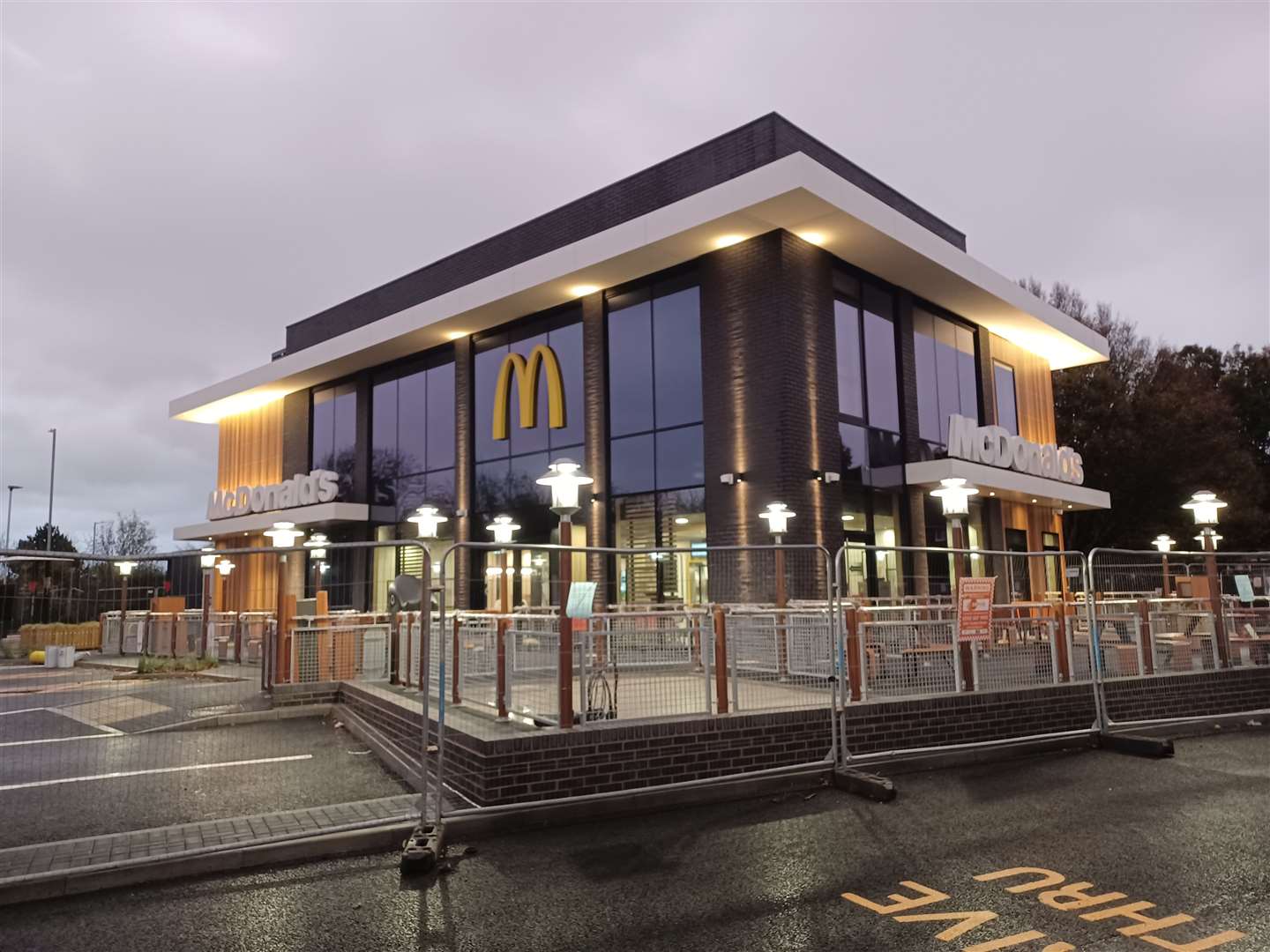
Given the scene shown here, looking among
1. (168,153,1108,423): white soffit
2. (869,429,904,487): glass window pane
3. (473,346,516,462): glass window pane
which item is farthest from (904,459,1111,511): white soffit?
(473,346,516,462): glass window pane

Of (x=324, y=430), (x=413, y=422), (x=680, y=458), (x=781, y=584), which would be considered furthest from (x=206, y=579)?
(x=324, y=430)

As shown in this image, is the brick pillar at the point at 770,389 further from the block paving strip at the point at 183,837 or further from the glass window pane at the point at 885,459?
the block paving strip at the point at 183,837

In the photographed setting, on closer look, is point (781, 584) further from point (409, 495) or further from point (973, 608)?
point (409, 495)

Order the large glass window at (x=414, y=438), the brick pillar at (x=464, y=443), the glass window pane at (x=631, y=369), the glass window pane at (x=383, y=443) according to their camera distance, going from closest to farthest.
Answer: the glass window pane at (x=631, y=369), the brick pillar at (x=464, y=443), the large glass window at (x=414, y=438), the glass window pane at (x=383, y=443)

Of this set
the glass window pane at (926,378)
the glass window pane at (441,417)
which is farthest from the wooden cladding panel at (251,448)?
the glass window pane at (926,378)

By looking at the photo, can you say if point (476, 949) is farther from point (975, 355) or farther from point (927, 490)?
point (975, 355)

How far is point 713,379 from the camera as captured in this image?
19359 millimetres

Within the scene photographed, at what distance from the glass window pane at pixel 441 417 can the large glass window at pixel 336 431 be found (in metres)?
4.20

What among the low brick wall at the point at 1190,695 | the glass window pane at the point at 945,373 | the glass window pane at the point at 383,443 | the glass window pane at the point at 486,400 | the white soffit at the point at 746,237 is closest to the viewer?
the low brick wall at the point at 1190,695

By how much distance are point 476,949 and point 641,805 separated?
117 inches

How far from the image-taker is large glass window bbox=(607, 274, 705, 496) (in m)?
19.9

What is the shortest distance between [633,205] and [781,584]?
13.1 metres

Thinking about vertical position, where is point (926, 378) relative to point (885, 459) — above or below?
above

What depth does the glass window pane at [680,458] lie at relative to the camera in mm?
19656
